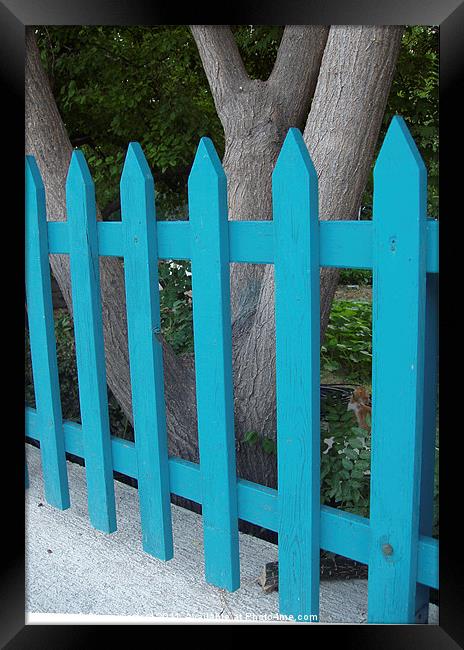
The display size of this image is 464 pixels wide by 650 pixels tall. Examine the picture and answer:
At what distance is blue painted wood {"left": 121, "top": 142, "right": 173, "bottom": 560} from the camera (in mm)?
1875

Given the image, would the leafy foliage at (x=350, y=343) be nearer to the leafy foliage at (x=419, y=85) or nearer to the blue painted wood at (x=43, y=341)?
the leafy foliage at (x=419, y=85)

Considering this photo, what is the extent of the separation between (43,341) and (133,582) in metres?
0.87

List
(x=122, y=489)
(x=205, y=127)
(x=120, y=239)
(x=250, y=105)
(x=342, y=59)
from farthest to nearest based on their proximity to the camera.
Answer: (x=205, y=127)
(x=250, y=105)
(x=122, y=489)
(x=342, y=59)
(x=120, y=239)

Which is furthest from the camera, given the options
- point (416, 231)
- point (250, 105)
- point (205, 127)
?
point (205, 127)

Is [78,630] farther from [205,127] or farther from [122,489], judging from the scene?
[205,127]

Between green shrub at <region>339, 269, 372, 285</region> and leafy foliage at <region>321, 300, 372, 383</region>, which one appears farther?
green shrub at <region>339, 269, 372, 285</region>

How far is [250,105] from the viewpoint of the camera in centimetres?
276

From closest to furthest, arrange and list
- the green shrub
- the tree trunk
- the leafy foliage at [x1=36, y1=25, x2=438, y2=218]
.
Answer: the tree trunk < the leafy foliage at [x1=36, y1=25, x2=438, y2=218] < the green shrub

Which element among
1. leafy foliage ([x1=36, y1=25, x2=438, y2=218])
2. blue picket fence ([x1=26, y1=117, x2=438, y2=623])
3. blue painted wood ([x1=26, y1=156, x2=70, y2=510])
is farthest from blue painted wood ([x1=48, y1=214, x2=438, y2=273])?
leafy foliage ([x1=36, y1=25, x2=438, y2=218])

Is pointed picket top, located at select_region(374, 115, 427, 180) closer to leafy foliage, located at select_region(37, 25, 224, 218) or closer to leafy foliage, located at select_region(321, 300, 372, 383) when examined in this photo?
leafy foliage, located at select_region(321, 300, 372, 383)

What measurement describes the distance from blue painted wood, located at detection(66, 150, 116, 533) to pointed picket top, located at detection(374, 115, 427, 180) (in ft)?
3.19
